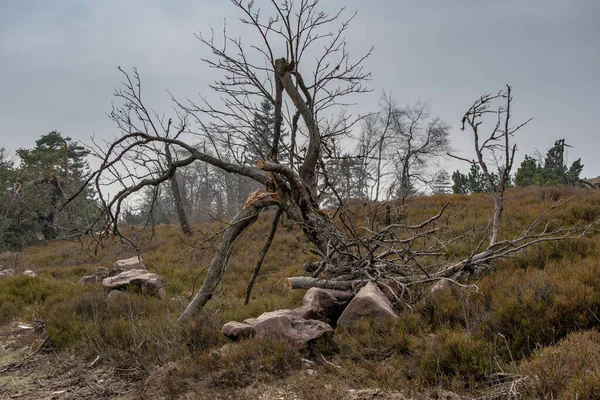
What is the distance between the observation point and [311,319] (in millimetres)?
4508

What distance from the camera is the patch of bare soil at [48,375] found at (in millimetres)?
4109

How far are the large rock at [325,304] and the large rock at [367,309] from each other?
36 centimetres

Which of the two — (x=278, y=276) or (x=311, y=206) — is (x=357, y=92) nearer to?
(x=311, y=206)

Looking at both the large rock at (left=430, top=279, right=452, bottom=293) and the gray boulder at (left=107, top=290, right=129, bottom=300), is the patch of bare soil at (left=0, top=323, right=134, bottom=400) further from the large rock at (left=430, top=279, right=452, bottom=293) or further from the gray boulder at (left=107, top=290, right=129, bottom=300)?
the large rock at (left=430, top=279, right=452, bottom=293)

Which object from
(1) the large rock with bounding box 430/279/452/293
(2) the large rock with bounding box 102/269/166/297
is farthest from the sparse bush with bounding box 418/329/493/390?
(2) the large rock with bounding box 102/269/166/297

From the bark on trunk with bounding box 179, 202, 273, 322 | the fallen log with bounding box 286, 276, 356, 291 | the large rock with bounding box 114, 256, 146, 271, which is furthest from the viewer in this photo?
the large rock with bounding box 114, 256, 146, 271

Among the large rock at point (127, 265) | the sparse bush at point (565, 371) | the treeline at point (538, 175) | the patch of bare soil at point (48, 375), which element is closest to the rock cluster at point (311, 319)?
the patch of bare soil at point (48, 375)

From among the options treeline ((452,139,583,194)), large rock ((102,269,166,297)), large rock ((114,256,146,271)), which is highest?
treeline ((452,139,583,194))

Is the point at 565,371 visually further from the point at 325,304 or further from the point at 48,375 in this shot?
the point at 48,375

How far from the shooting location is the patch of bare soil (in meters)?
4.11

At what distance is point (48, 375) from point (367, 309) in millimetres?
3995

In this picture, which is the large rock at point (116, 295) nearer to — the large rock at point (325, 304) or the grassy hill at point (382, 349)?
the grassy hill at point (382, 349)

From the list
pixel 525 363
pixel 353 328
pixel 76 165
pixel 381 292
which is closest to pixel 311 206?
pixel 381 292

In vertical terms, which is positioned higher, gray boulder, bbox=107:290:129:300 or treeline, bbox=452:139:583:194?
treeline, bbox=452:139:583:194
